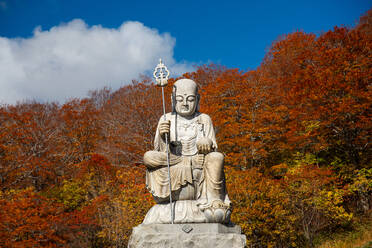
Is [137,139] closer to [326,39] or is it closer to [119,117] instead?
[119,117]

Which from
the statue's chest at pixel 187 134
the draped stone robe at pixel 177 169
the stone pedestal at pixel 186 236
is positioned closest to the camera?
the stone pedestal at pixel 186 236

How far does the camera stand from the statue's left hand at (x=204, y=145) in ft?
19.8

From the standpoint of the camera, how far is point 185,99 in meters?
6.77

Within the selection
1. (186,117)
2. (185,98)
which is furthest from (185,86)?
(186,117)

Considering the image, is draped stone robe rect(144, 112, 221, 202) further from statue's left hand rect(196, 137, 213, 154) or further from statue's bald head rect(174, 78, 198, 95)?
statue's bald head rect(174, 78, 198, 95)

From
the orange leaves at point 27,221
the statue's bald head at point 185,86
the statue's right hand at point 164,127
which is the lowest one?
the orange leaves at point 27,221

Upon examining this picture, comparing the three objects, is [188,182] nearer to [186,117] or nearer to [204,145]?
[204,145]

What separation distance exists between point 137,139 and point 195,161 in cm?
1643

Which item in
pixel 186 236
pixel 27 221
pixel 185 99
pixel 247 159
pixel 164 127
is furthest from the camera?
pixel 247 159

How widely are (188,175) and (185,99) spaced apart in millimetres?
1511

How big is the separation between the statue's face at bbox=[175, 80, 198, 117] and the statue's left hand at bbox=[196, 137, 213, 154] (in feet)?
2.97

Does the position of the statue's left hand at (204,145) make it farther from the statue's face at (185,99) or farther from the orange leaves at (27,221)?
the orange leaves at (27,221)

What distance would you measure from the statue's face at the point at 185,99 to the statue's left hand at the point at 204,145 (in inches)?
35.6

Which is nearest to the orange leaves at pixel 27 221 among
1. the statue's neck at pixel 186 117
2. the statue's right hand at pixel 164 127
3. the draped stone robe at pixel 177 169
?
the draped stone robe at pixel 177 169
